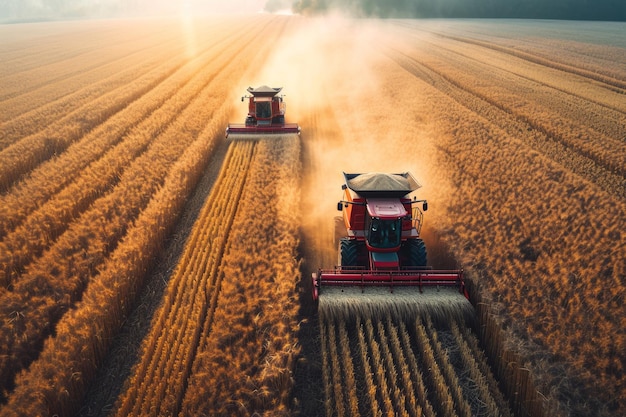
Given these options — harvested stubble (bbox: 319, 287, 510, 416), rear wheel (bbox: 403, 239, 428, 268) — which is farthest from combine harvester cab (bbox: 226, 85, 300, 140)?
harvested stubble (bbox: 319, 287, 510, 416)

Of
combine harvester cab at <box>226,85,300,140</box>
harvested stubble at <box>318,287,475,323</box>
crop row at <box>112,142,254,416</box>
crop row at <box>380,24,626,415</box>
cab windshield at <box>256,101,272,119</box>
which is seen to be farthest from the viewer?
cab windshield at <box>256,101,272,119</box>

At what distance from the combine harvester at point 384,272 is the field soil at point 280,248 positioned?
33cm

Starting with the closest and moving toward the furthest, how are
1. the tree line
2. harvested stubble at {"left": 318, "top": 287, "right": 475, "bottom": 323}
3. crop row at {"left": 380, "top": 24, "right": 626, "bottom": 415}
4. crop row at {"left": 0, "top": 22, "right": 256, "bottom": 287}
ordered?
crop row at {"left": 380, "top": 24, "right": 626, "bottom": 415}
harvested stubble at {"left": 318, "top": 287, "right": 475, "bottom": 323}
crop row at {"left": 0, "top": 22, "right": 256, "bottom": 287}
the tree line

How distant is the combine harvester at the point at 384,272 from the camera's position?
29.0 feet

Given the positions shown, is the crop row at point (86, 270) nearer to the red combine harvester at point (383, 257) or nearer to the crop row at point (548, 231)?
the red combine harvester at point (383, 257)

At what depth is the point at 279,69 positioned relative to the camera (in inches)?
1378

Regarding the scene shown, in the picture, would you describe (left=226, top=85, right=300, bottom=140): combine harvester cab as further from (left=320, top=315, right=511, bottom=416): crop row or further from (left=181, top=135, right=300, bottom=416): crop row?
(left=320, top=315, right=511, bottom=416): crop row

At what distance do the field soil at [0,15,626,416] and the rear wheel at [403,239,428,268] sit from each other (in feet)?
3.86

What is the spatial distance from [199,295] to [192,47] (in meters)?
46.3

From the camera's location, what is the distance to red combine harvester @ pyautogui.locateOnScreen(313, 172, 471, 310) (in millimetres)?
9164

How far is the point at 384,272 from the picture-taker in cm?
933

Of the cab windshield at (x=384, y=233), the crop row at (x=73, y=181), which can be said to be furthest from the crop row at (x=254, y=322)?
the crop row at (x=73, y=181)

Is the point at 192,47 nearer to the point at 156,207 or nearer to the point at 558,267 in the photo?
the point at 156,207

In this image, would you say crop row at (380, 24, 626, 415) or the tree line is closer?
crop row at (380, 24, 626, 415)
